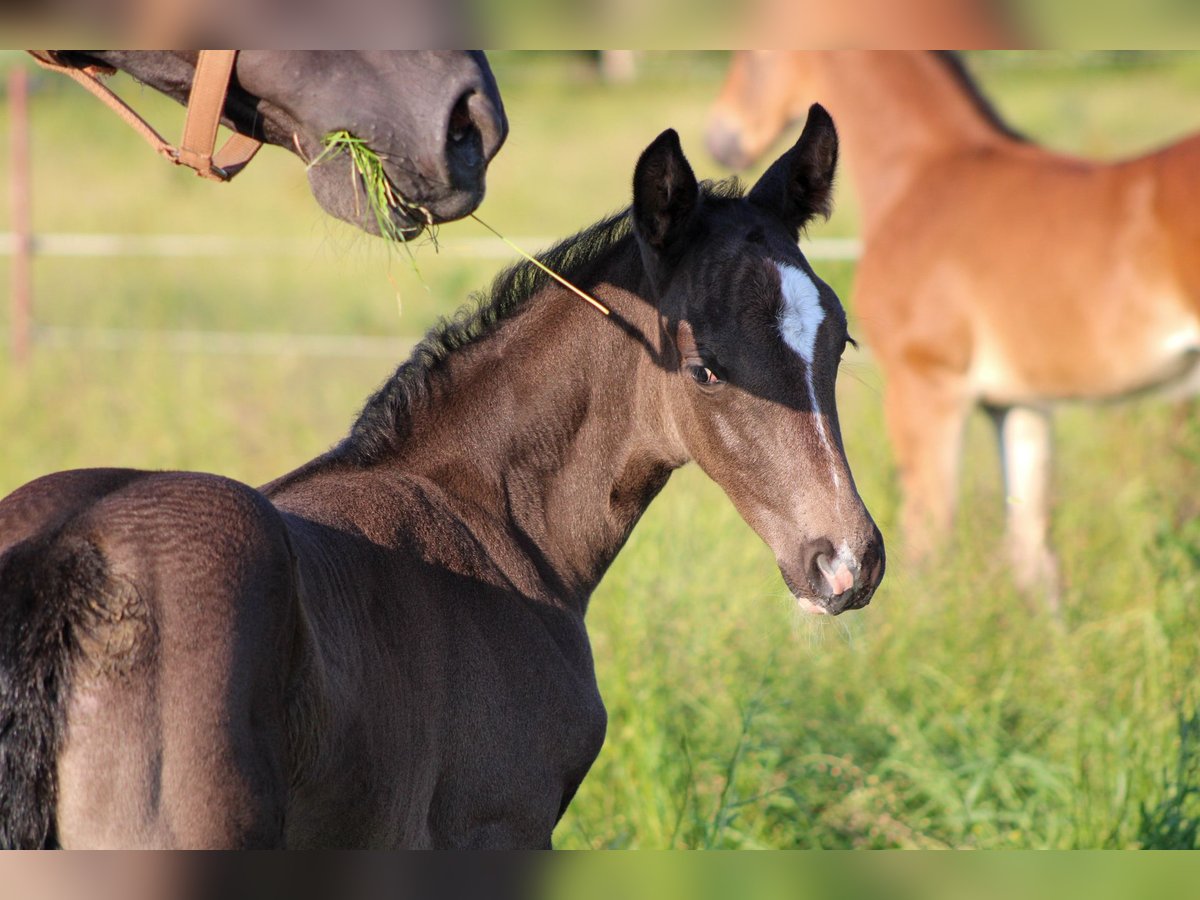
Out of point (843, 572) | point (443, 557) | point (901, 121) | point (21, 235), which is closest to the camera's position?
point (843, 572)

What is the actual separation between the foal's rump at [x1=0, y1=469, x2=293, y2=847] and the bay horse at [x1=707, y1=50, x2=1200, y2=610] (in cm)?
371

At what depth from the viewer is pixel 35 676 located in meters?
1.77

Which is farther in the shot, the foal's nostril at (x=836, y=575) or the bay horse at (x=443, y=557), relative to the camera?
the foal's nostril at (x=836, y=575)

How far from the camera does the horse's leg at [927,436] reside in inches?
248

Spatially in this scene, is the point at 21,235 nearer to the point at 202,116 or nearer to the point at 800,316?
the point at 202,116

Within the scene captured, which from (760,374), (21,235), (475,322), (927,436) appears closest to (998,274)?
(927,436)

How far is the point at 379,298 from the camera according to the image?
11.4 m

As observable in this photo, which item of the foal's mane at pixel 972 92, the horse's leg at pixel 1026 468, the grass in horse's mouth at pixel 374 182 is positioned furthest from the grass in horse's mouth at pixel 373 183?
the foal's mane at pixel 972 92

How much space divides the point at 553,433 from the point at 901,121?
4705mm

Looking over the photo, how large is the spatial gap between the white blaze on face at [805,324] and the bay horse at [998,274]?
268cm

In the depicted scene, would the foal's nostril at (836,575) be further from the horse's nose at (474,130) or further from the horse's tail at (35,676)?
the horse's tail at (35,676)

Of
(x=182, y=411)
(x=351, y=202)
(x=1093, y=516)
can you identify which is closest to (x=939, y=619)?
(x=1093, y=516)

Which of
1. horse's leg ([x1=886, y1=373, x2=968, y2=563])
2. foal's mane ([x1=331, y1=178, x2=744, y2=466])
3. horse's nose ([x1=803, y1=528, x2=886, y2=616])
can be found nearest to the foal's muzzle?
horse's nose ([x1=803, y1=528, x2=886, y2=616])
